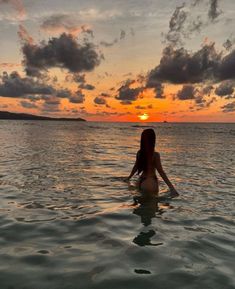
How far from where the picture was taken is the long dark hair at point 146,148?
1062 cm

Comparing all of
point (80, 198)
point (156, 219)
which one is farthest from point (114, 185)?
point (156, 219)

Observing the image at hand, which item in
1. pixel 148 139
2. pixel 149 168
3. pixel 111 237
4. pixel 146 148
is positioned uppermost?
pixel 148 139

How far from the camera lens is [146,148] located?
1092 centimetres

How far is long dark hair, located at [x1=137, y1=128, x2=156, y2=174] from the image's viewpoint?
10625 millimetres

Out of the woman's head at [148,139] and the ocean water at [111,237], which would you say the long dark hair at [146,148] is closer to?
the woman's head at [148,139]

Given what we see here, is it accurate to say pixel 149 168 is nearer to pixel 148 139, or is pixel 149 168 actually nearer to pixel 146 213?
pixel 148 139

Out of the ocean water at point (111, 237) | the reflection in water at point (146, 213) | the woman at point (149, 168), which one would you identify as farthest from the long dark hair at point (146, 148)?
the ocean water at point (111, 237)

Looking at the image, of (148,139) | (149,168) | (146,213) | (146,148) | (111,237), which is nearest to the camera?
(111,237)

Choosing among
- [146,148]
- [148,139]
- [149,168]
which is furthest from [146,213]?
[148,139]

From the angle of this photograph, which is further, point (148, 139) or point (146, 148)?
point (146, 148)

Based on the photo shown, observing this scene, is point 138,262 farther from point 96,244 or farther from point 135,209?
point 135,209

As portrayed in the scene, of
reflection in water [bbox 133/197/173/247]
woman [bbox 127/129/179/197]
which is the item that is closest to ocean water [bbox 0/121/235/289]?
reflection in water [bbox 133/197/173/247]

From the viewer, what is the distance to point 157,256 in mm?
6570

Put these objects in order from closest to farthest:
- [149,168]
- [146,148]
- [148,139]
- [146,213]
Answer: [146,213] → [148,139] → [146,148] → [149,168]
